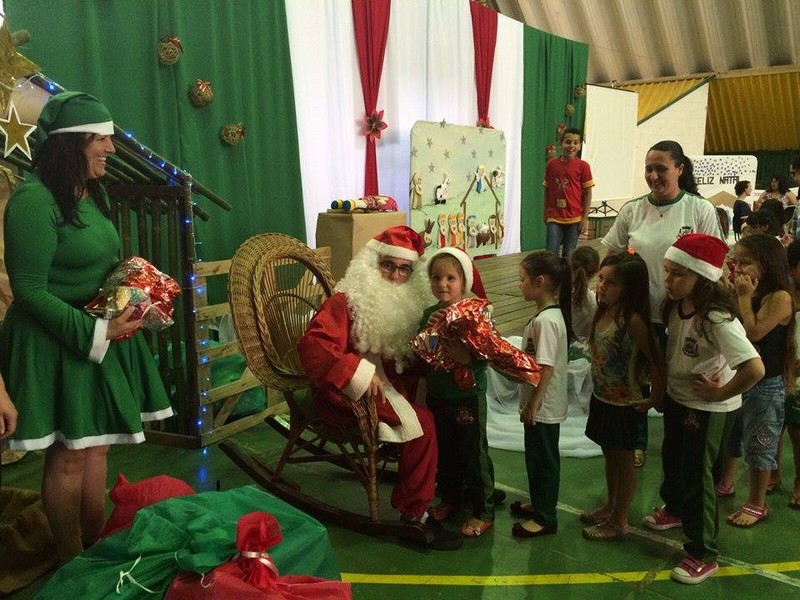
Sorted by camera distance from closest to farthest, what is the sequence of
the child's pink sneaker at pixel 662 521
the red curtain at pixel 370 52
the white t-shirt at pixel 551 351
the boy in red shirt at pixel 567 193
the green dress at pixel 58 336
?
the green dress at pixel 58 336, the white t-shirt at pixel 551 351, the child's pink sneaker at pixel 662 521, the boy in red shirt at pixel 567 193, the red curtain at pixel 370 52

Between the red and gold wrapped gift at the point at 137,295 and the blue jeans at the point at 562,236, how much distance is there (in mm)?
4510

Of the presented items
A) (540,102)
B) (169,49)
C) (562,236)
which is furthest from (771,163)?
(169,49)

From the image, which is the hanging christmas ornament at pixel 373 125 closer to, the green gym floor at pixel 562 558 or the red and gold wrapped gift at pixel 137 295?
the green gym floor at pixel 562 558

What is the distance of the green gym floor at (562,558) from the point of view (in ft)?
6.47

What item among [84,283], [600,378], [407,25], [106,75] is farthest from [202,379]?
[407,25]

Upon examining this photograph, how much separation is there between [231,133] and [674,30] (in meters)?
11.7

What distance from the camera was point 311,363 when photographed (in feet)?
7.02

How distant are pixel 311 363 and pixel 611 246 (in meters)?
1.48

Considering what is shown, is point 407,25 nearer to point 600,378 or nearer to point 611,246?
point 611,246

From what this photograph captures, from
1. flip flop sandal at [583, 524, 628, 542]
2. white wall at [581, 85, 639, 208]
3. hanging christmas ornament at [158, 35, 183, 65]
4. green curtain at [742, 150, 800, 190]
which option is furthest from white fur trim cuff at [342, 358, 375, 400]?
green curtain at [742, 150, 800, 190]

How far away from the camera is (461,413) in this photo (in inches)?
88.6

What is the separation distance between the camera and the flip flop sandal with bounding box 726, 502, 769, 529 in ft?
7.71

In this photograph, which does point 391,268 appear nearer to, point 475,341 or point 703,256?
point 475,341

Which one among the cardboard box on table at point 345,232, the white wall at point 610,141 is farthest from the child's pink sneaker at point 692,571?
the white wall at point 610,141
